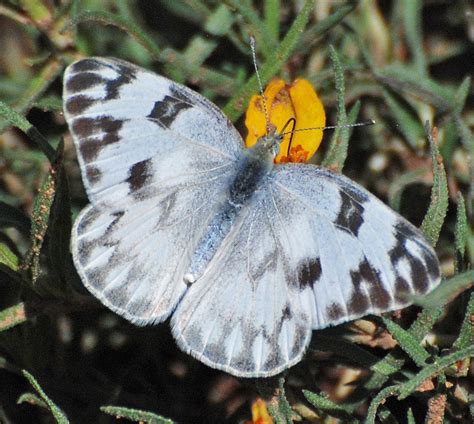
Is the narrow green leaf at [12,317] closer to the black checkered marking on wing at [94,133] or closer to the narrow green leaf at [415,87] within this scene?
the black checkered marking on wing at [94,133]

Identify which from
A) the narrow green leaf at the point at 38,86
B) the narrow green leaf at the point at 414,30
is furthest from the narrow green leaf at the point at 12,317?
the narrow green leaf at the point at 414,30

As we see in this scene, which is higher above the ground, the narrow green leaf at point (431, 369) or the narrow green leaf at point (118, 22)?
the narrow green leaf at point (118, 22)

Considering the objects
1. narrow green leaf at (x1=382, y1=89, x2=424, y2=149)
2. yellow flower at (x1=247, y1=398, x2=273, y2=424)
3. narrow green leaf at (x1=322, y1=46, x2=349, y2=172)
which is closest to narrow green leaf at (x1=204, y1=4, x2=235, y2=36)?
narrow green leaf at (x1=382, y1=89, x2=424, y2=149)

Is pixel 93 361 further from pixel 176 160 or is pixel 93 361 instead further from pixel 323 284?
pixel 323 284

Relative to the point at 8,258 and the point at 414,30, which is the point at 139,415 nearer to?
the point at 8,258

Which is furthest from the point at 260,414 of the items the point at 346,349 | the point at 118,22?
the point at 118,22

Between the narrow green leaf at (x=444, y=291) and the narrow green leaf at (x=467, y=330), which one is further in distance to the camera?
the narrow green leaf at (x=467, y=330)
